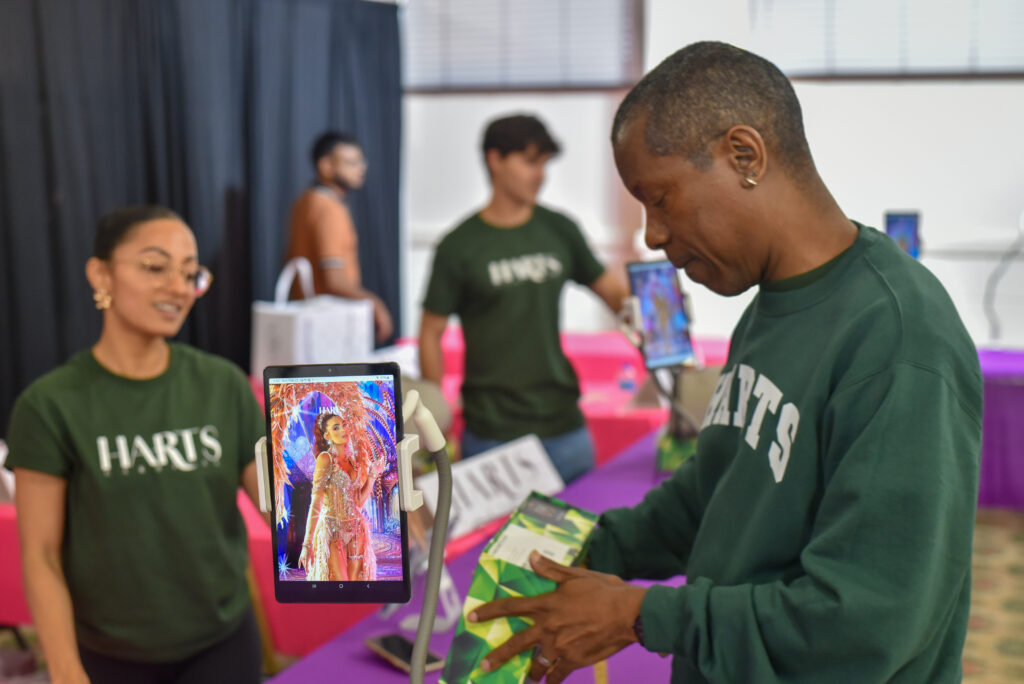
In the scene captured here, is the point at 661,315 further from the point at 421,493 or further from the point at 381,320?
the point at 381,320

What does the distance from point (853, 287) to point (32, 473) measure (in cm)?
117

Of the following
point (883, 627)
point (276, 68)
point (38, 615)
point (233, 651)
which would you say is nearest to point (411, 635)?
point (233, 651)

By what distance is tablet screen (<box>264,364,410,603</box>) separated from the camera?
0.73 m

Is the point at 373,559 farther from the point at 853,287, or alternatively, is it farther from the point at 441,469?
the point at 853,287

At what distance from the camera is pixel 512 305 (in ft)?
8.31

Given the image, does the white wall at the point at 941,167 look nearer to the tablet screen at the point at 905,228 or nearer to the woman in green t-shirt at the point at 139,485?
the tablet screen at the point at 905,228

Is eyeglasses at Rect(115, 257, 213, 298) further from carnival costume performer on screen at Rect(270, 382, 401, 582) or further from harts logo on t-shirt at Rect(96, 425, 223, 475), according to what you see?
carnival costume performer on screen at Rect(270, 382, 401, 582)

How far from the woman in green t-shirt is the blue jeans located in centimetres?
107

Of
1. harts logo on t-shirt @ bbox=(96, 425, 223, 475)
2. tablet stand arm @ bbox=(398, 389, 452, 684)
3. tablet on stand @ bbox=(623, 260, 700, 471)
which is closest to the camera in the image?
tablet stand arm @ bbox=(398, 389, 452, 684)

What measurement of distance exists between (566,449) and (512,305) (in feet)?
1.33

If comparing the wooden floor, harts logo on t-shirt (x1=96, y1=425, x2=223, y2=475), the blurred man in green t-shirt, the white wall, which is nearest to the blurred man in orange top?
the white wall

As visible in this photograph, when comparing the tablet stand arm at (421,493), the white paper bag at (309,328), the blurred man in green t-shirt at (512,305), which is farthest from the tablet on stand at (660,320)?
the white paper bag at (309,328)

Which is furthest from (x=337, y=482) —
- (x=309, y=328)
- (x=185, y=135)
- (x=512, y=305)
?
(x=185, y=135)

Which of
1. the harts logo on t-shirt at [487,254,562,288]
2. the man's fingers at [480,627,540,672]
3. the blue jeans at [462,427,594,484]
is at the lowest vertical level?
the blue jeans at [462,427,594,484]
